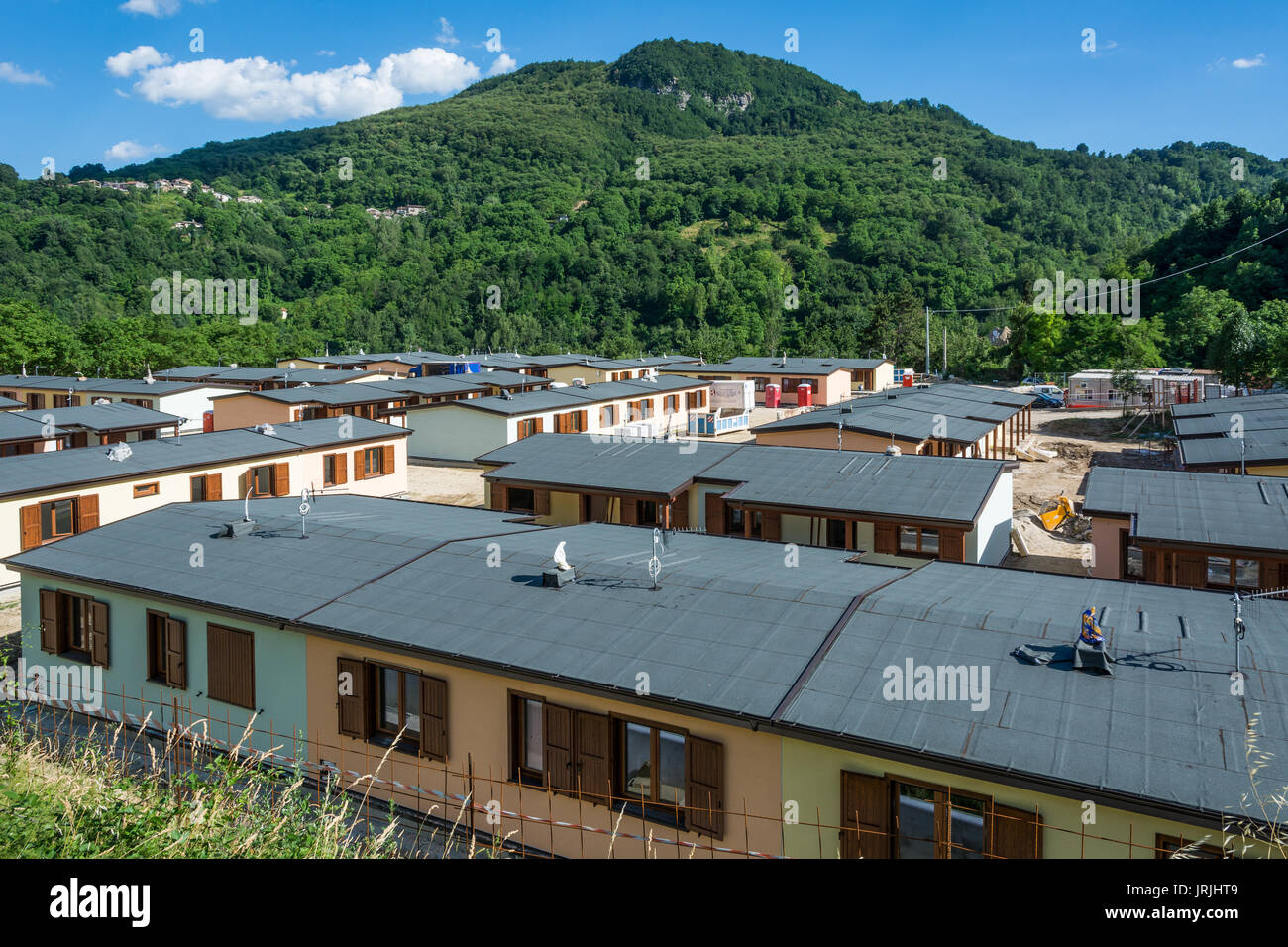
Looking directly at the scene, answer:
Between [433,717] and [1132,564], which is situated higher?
[1132,564]

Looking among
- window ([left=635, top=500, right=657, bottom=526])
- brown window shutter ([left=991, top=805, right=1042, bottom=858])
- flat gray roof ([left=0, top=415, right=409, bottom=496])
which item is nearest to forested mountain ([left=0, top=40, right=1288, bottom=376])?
flat gray roof ([left=0, top=415, right=409, bottom=496])

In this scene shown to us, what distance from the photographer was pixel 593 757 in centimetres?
1132

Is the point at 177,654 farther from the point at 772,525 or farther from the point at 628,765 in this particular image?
the point at 772,525

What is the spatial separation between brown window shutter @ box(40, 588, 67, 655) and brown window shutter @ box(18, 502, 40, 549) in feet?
35.9

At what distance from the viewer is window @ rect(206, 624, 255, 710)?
14.0 m

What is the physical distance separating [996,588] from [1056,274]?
427 ft

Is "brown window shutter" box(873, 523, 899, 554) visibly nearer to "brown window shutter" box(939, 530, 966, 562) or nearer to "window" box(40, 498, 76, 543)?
"brown window shutter" box(939, 530, 966, 562)

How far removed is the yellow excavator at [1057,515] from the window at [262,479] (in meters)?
27.3

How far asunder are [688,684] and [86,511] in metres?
24.0

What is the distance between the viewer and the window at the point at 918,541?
21.3 meters

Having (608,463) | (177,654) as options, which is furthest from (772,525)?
(177,654)

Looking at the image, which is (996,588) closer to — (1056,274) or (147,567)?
(147,567)
